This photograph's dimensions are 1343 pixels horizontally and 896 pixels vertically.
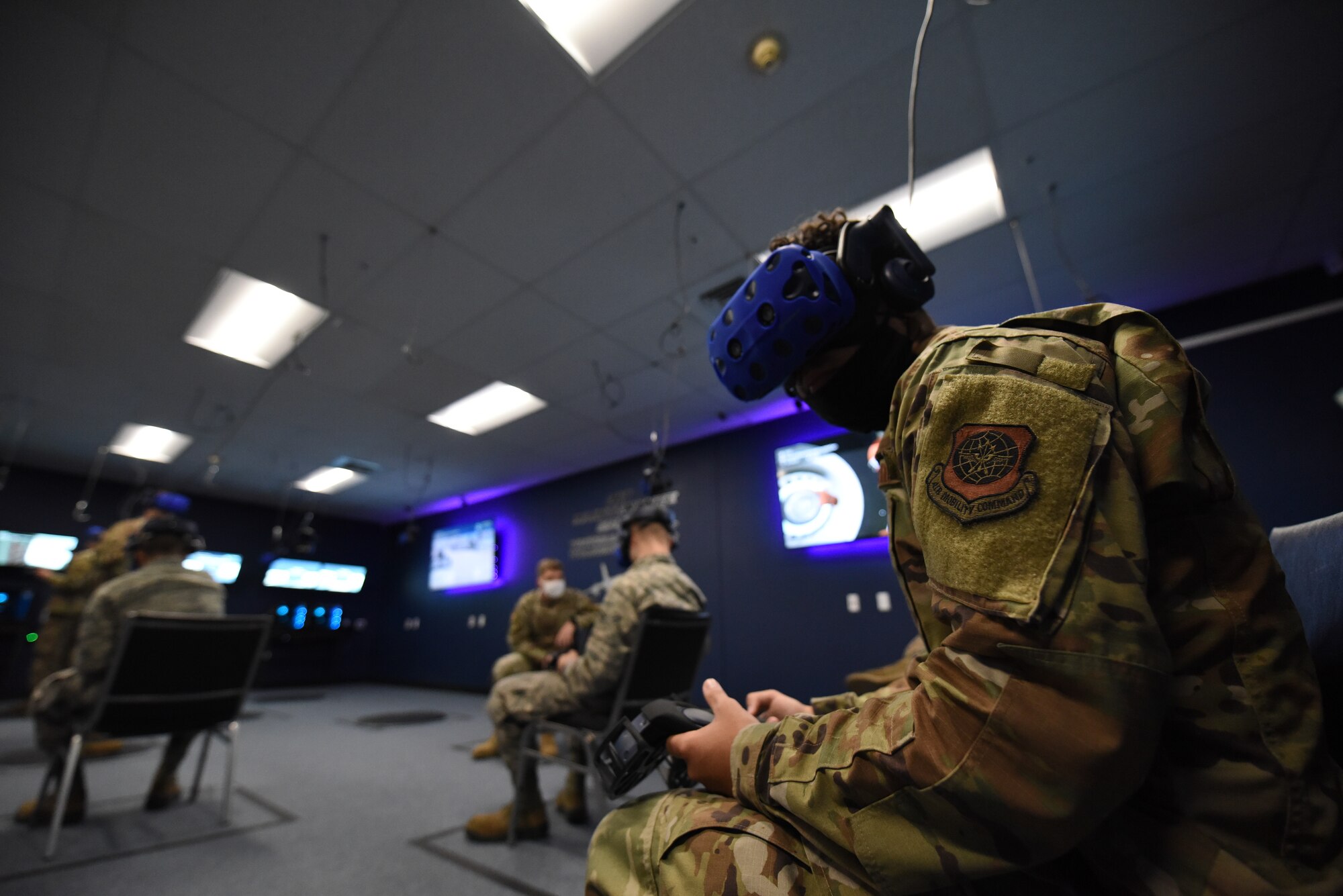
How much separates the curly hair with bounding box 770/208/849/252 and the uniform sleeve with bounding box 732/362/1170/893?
2.15 ft

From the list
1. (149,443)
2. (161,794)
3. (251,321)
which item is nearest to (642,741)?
(161,794)

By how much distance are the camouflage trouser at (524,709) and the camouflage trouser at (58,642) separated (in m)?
3.80

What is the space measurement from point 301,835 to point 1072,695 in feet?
9.56

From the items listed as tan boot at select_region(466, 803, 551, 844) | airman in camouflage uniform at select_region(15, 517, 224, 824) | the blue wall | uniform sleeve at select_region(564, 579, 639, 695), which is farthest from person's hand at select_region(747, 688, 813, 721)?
the blue wall

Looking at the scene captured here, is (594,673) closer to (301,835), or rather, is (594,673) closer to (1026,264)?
(301,835)

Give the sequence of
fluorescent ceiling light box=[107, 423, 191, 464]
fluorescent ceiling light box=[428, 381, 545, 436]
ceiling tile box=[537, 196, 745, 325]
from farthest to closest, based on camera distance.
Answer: fluorescent ceiling light box=[107, 423, 191, 464], fluorescent ceiling light box=[428, 381, 545, 436], ceiling tile box=[537, 196, 745, 325]

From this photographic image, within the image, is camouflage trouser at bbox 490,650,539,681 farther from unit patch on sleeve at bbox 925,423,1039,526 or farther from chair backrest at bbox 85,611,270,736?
unit patch on sleeve at bbox 925,423,1039,526

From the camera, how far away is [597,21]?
192 centimetres

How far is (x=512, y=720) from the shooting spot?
221 centimetres

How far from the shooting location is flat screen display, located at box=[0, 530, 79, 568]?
630 cm

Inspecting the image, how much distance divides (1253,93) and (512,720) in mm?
4033

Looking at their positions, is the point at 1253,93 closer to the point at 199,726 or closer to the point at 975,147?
the point at 975,147

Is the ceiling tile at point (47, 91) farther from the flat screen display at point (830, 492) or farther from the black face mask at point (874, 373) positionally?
the flat screen display at point (830, 492)

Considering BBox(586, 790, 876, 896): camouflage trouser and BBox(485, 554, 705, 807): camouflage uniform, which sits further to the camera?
BBox(485, 554, 705, 807): camouflage uniform
